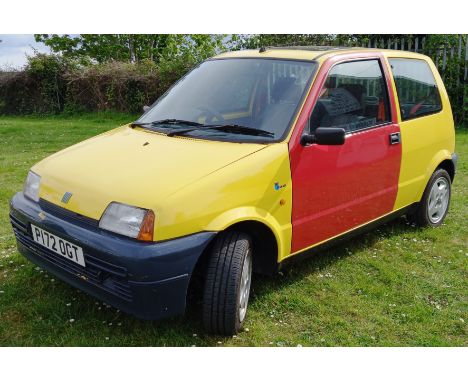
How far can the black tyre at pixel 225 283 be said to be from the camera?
9.70ft

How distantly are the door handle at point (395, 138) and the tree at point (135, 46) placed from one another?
11.8m

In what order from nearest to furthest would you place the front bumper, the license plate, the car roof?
the front bumper, the license plate, the car roof

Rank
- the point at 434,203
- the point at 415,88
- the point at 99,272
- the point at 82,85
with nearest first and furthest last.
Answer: the point at 99,272
the point at 415,88
the point at 434,203
the point at 82,85

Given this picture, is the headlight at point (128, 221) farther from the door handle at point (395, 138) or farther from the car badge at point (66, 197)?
the door handle at point (395, 138)

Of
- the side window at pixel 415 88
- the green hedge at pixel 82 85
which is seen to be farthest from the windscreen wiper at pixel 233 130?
the green hedge at pixel 82 85

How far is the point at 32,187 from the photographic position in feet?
11.4

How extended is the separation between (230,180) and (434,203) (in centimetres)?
297

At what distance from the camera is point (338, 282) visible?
3945 millimetres

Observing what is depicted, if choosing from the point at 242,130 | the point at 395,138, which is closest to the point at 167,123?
the point at 242,130

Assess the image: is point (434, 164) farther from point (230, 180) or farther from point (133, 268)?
point (133, 268)

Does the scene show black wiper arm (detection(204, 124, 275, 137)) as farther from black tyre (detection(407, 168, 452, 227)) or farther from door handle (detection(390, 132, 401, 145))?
black tyre (detection(407, 168, 452, 227))

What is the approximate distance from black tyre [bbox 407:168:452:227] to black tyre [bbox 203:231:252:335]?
2562 mm

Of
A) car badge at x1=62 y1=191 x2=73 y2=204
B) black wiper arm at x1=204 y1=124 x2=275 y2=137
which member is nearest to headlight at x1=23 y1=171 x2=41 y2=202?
car badge at x1=62 y1=191 x2=73 y2=204

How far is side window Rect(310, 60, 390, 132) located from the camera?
366cm
